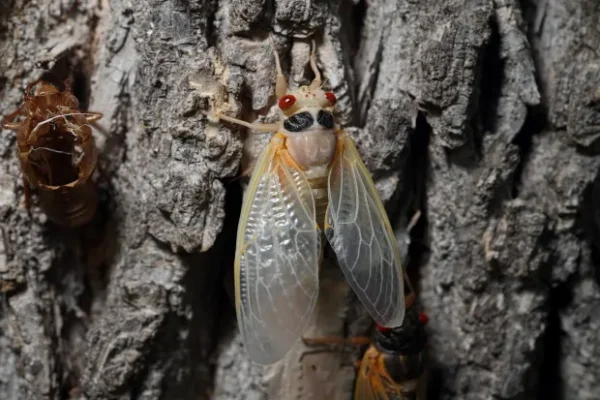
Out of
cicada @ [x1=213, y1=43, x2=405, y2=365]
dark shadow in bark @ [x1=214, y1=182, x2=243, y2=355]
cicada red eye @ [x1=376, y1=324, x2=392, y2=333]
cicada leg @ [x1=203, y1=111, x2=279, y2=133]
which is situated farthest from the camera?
cicada red eye @ [x1=376, y1=324, x2=392, y2=333]

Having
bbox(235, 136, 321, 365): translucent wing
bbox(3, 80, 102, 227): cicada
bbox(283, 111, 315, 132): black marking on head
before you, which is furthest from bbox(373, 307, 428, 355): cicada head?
bbox(3, 80, 102, 227): cicada

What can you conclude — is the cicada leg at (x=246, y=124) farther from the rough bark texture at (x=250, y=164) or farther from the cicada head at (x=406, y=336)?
the cicada head at (x=406, y=336)

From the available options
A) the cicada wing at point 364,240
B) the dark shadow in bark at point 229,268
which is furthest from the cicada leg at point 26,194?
the cicada wing at point 364,240

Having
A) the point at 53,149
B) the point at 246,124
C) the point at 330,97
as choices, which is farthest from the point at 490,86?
the point at 53,149

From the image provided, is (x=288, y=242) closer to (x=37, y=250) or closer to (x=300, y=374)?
(x=300, y=374)

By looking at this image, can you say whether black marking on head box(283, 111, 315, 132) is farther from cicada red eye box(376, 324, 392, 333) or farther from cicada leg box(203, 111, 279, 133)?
cicada red eye box(376, 324, 392, 333)

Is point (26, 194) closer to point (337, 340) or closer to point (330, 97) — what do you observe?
point (330, 97)

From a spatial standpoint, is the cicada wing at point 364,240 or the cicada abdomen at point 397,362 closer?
the cicada wing at point 364,240
